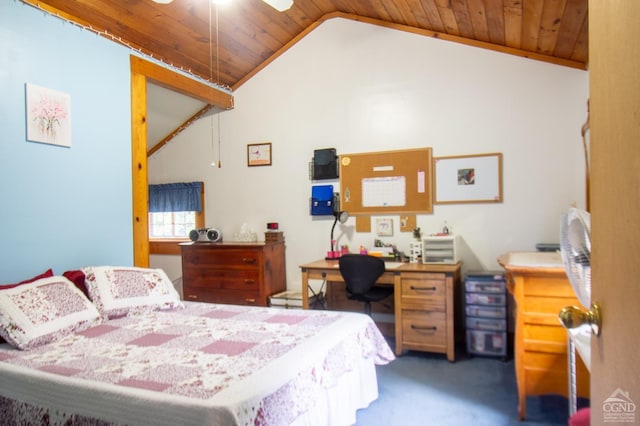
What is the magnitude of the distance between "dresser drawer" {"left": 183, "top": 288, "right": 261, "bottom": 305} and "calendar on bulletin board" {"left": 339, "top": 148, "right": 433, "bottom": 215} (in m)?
1.31

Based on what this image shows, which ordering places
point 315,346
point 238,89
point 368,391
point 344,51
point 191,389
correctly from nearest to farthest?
point 191,389, point 315,346, point 368,391, point 344,51, point 238,89

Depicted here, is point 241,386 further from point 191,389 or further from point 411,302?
point 411,302

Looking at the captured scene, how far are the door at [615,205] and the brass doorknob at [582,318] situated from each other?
21 millimetres

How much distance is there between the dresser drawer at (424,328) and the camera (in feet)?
→ 10.8

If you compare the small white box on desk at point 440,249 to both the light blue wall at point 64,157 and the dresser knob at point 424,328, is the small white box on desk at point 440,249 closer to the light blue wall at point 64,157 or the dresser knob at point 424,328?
the dresser knob at point 424,328

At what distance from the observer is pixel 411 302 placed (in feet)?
11.1

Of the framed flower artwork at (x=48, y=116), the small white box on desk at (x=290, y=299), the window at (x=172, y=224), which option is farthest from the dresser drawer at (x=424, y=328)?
the window at (x=172, y=224)

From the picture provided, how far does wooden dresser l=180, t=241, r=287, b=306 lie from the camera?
164 inches

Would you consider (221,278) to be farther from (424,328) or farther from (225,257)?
(424,328)

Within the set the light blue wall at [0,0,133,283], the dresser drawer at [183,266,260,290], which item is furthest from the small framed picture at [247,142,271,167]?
the light blue wall at [0,0,133,283]

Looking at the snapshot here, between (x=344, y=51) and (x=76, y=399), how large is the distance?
3811mm

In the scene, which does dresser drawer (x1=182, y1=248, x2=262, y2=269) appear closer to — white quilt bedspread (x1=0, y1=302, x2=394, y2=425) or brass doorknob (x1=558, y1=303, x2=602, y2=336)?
white quilt bedspread (x1=0, y1=302, x2=394, y2=425)

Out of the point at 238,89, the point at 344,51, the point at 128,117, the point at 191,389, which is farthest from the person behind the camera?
the point at 238,89

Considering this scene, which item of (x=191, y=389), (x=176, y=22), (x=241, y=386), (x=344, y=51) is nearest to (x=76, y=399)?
(x=191, y=389)
